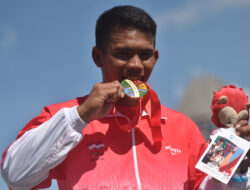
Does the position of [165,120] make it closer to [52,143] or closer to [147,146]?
[147,146]

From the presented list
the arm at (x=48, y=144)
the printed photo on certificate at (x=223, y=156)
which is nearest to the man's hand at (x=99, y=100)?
the arm at (x=48, y=144)

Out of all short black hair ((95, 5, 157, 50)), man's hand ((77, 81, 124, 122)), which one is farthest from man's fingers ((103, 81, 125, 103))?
short black hair ((95, 5, 157, 50))

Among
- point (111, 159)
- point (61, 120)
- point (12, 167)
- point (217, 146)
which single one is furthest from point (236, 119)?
point (12, 167)

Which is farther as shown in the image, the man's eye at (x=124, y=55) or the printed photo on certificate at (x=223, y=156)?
the man's eye at (x=124, y=55)

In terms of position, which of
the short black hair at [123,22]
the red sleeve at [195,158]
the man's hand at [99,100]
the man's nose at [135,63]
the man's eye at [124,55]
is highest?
the short black hair at [123,22]

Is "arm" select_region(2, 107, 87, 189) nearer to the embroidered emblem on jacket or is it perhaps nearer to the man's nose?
the man's nose

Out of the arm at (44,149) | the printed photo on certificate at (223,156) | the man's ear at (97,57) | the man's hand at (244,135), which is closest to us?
the arm at (44,149)

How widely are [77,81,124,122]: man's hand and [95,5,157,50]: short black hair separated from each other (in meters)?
0.68

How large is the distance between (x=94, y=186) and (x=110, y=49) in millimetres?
1129

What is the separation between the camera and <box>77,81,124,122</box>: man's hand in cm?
297

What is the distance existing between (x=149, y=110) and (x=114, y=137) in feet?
1.48

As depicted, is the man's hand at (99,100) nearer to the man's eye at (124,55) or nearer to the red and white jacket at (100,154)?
the red and white jacket at (100,154)

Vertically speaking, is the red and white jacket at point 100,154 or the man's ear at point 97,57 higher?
the man's ear at point 97,57

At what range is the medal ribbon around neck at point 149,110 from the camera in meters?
3.37
